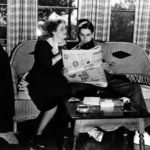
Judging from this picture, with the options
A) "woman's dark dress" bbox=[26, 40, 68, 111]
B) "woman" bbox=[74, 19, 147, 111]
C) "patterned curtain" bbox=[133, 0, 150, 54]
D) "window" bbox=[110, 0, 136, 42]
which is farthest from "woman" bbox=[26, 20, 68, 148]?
"patterned curtain" bbox=[133, 0, 150, 54]

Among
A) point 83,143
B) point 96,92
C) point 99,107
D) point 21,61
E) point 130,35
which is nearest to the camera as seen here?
point 99,107

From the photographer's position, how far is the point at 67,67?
3828 millimetres

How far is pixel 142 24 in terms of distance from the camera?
4984mm

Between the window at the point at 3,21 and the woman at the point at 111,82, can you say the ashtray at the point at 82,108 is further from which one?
the window at the point at 3,21

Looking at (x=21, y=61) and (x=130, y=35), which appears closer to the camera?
(x=21, y=61)

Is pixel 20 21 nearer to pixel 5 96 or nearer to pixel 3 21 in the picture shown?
pixel 3 21

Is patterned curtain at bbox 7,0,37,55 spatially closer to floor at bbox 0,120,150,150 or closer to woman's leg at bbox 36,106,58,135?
floor at bbox 0,120,150,150

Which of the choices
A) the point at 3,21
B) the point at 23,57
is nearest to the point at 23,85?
the point at 23,57

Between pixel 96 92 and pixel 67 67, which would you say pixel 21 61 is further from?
pixel 96 92

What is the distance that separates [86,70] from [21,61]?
36.0 inches

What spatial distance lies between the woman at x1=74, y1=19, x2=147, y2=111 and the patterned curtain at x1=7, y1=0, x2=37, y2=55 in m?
0.90

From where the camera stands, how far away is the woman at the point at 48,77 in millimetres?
3566

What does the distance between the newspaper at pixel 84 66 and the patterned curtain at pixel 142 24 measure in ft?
4.24

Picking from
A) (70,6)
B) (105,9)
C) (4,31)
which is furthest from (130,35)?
(4,31)
